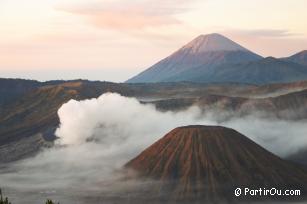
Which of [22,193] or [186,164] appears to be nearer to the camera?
[186,164]

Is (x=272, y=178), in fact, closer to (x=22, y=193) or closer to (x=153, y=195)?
(x=153, y=195)

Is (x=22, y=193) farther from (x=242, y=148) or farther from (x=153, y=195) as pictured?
(x=242, y=148)

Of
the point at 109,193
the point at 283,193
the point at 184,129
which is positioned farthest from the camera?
the point at 184,129

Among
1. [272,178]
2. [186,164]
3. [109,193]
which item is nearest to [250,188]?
[272,178]

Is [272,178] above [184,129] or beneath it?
beneath

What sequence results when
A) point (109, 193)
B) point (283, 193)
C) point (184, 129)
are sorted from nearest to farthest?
point (283, 193), point (109, 193), point (184, 129)

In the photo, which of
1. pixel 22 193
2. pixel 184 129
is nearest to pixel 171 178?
pixel 184 129
